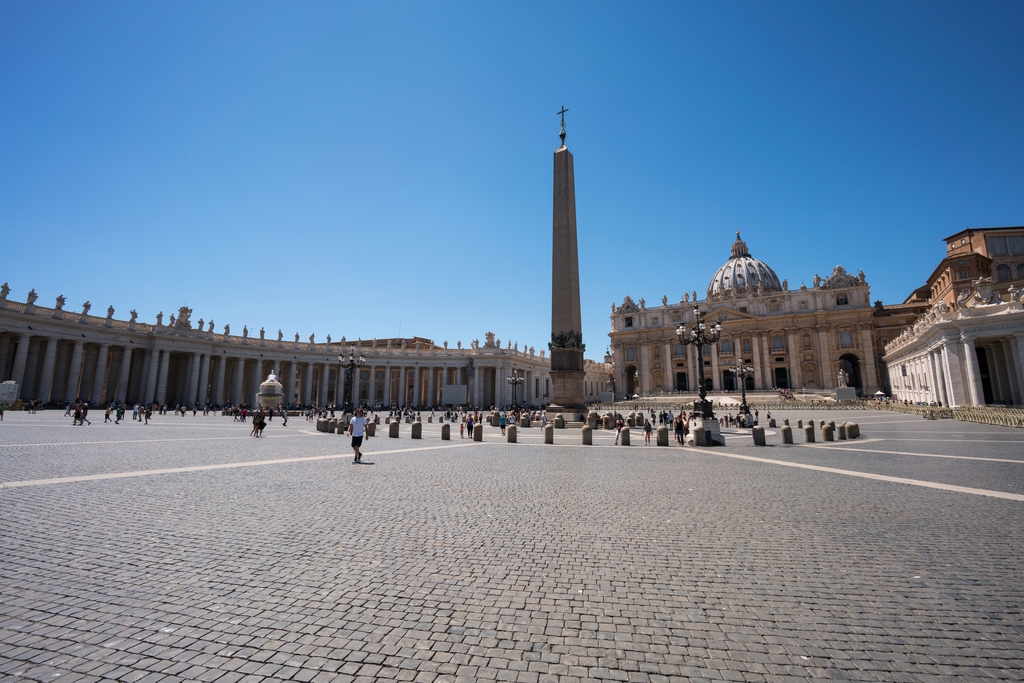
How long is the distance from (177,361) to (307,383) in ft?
63.2

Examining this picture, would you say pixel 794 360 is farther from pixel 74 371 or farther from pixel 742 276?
pixel 74 371

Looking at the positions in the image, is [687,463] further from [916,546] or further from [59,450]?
[59,450]

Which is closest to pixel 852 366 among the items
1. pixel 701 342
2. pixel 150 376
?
pixel 701 342

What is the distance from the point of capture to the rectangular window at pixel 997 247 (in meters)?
48.3

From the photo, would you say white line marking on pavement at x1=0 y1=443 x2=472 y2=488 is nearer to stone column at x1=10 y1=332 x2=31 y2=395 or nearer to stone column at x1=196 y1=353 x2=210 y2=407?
stone column at x1=10 y1=332 x2=31 y2=395

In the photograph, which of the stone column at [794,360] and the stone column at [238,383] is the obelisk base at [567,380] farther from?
the stone column at [794,360]

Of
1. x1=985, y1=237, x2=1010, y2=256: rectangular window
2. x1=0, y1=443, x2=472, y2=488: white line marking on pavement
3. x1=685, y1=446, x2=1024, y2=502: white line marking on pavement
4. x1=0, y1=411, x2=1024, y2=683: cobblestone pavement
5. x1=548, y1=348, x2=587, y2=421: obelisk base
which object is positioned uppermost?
x1=985, y1=237, x2=1010, y2=256: rectangular window

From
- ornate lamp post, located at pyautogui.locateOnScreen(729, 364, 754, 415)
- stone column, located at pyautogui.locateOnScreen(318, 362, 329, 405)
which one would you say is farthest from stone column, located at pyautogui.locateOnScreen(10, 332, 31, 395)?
ornate lamp post, located at pyautogui.locateOnScreen(729, 364, 754, 415)

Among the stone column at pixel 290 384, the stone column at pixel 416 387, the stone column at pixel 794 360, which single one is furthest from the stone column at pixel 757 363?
the stone column at pixel 290 384

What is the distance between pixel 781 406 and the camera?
48156mm

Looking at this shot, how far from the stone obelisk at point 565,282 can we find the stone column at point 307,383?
46.8 meters

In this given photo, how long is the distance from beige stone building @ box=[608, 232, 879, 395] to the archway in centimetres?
14

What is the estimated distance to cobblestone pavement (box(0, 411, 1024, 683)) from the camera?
284 cm

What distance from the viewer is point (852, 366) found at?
71.8 m
